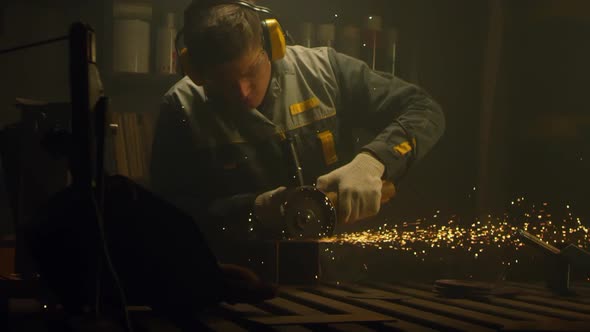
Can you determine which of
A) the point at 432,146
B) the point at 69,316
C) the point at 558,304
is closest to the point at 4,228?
the point at 69,316

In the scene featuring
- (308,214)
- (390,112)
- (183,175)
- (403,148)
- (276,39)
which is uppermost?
(276,39)

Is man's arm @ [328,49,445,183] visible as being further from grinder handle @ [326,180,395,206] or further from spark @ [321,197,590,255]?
spark @ [321,197,590,255]

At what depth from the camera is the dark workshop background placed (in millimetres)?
2998

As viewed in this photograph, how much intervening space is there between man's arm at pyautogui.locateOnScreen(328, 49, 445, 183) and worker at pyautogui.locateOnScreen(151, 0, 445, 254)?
3 cm

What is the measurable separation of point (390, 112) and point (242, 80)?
528 mm

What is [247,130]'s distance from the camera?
2.87m

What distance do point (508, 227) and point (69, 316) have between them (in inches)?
71.9

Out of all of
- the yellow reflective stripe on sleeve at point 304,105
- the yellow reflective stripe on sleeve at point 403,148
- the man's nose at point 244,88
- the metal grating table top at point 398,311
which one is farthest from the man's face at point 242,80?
the metal grating table top at point 398,311

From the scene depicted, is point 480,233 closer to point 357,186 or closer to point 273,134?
point 357,186

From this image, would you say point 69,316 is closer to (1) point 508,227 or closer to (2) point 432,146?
(2) point 432,146

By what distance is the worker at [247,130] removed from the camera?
282 cm

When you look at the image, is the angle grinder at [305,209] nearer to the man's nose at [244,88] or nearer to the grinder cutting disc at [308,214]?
the grinder cutting disc at [308,214]

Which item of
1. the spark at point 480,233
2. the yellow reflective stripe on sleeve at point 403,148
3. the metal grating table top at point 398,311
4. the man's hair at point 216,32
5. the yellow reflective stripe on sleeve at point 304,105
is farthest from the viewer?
the spark at point 480,233

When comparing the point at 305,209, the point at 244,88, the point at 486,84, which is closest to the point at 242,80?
the point at 244,88
